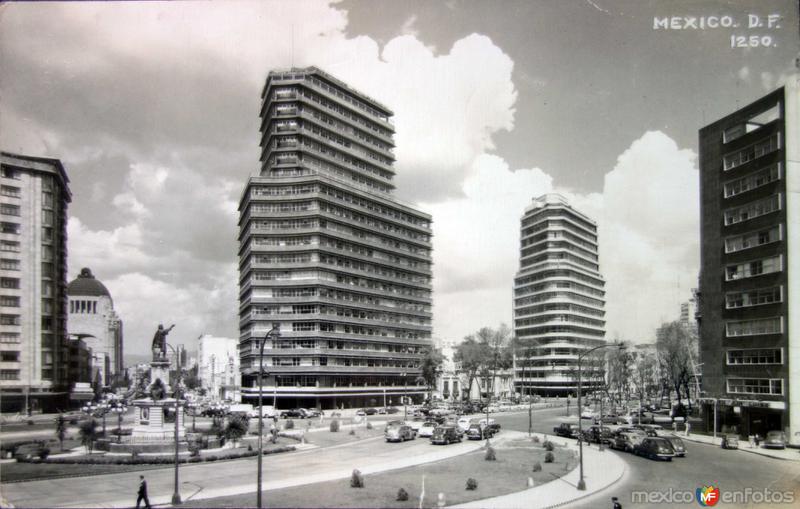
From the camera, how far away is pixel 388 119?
116m

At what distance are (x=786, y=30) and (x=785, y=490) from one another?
2507 centimetres

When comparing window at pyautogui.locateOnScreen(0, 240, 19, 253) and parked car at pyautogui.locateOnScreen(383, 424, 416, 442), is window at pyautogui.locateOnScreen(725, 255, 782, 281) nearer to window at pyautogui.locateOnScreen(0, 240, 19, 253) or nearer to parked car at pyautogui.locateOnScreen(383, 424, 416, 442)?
parked car at pyautogui.locateOnScreen(383, 424, 416, 442)

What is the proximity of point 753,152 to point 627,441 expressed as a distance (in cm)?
2478

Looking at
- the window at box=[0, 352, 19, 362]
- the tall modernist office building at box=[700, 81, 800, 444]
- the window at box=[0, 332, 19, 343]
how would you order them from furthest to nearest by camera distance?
the tall modernist office building at box=[700, 81, 800, 444] < the window at box=[0, 352, 19, 362] < the window at box=[0, 332, 19, 343]

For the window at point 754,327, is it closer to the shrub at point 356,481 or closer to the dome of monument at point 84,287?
the shrub at point 356,481

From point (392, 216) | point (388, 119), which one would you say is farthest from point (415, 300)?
point (388, 119)

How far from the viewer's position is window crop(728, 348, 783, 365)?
162 feet

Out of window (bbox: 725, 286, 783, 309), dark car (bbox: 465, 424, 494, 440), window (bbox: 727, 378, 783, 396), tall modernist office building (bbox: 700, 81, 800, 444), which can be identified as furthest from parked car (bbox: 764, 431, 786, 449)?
dark car (bbox: 465, 424, 494, 440)

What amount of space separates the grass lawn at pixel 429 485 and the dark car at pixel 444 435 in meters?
6.29

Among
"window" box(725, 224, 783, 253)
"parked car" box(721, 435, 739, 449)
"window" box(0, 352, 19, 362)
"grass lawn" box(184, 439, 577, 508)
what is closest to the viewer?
"grass lawn" box(184, 439, 577, 508)

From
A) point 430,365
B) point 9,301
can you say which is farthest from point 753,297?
point 430,365

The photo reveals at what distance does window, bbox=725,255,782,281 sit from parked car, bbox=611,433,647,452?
16.5 meters

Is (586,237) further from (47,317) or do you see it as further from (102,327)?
(47,317)

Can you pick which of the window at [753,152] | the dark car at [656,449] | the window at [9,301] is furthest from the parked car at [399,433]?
the window at [753,152]
